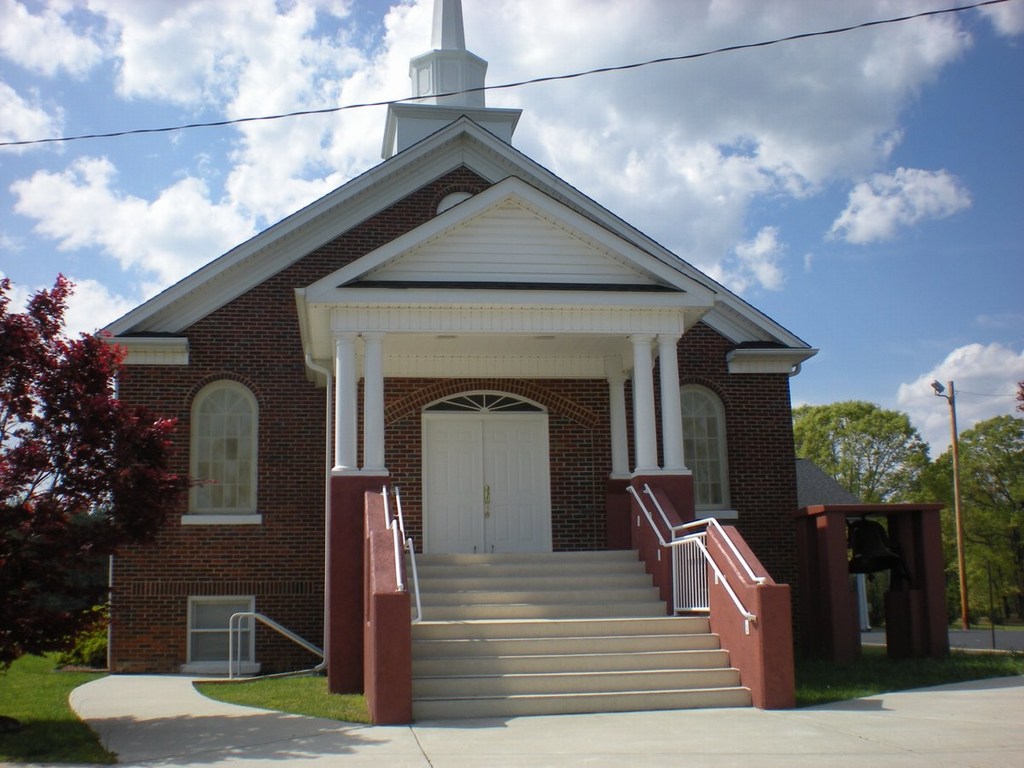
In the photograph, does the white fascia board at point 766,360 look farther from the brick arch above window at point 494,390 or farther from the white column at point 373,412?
the white column at point 373,412

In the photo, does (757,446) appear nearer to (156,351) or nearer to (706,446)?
(706,446)

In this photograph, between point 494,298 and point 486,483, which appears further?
point 486,483

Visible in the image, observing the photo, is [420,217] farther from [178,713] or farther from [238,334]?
[178,713]

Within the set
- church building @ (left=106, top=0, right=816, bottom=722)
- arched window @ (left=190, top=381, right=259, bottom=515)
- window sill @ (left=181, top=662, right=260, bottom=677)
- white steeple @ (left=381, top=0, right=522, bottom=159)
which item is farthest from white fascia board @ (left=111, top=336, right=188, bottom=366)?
white steeple @ (left=381, top=0, right=522, bottom=159)

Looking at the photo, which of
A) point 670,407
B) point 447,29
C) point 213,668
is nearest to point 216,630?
point 213,668

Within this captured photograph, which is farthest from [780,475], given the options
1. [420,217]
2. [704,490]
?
[420,217]

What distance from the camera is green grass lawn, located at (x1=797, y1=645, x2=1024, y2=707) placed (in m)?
10.4

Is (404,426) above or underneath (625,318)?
underneath

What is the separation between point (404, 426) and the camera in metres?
15.4

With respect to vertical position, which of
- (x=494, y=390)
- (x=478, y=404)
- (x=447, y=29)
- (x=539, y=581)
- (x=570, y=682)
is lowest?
(x=570, y=682)

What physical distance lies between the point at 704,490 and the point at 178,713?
9.14 metres

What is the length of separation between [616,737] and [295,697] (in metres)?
3.95

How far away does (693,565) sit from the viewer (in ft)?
36.8

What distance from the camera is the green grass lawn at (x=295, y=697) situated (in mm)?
9625
